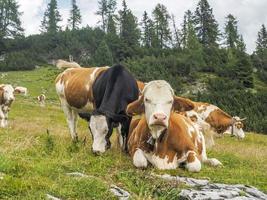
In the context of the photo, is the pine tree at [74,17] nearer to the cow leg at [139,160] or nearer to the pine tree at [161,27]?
the pine tree at [161,27]

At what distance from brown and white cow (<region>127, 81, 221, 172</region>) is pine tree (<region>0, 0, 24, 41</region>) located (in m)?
114

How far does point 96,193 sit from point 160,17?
383ft

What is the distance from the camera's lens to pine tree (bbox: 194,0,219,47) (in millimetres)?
116688

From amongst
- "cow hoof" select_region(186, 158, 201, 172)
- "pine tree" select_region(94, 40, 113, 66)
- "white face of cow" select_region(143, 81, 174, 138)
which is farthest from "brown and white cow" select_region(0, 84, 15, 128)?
"pine tree" select_region(94, 40, 113, 66)

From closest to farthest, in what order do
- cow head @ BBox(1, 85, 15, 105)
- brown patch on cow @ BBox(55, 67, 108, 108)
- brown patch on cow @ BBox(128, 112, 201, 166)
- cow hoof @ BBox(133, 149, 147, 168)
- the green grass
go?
A: the green grass
cow hoof @ BBox(133, 149, 147, 168)
brown patch on cow @ BBox(128, 112, 201, 166)
brown patch on cow @ BBox(55, 67, 108, 108)
cow head @ BBox(1, 85, 15, 105)

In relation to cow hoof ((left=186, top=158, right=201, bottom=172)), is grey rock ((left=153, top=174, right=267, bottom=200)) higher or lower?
lower

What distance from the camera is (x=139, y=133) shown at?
30.2ft

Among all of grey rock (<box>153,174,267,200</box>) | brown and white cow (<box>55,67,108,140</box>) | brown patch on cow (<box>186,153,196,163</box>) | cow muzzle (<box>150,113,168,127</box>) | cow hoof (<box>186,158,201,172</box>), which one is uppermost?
brown and white cow (<box>55,67,108,140</box>)

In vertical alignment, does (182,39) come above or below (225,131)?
above

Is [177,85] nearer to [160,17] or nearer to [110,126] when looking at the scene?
[160,17]

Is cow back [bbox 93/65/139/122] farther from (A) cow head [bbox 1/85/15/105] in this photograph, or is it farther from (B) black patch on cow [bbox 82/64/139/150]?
(A) cow head [bbox 1/85/15/105]

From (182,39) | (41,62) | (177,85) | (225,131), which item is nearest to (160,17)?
(182,39)

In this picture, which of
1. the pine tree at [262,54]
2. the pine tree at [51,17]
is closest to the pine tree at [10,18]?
the pine tree at [51,17]

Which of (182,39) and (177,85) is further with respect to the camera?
(182,39)
